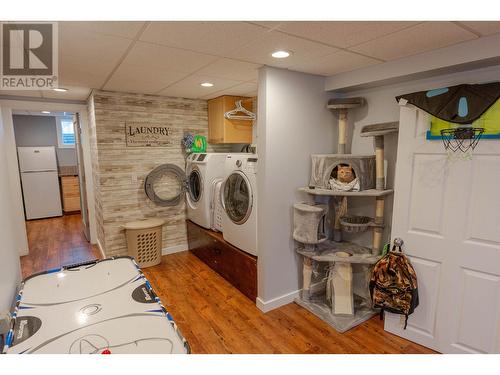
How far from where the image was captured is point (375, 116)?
2684 millimetres

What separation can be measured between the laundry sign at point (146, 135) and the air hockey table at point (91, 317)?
2061 millimetres

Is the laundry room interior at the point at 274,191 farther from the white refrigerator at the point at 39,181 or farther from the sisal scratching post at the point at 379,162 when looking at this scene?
the white refrigerator at the point at 39,181

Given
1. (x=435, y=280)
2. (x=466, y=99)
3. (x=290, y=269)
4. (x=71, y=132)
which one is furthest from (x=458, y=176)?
(x=71, y=132)

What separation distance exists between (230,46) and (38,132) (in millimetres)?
6349

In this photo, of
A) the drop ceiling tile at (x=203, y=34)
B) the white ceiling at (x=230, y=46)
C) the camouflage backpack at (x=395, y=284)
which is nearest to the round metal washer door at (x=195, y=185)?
the white ceiling at (x=230, y=46)

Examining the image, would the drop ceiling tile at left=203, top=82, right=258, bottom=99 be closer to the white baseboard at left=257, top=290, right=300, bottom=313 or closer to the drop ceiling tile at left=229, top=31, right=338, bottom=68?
the drop ceiling tile at left=229, top=31, right=338, bottom=68

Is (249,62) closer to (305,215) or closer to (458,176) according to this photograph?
(305,215)

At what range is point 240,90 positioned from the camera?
338 centimetres

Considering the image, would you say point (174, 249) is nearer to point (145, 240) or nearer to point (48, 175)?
point (145, 240)

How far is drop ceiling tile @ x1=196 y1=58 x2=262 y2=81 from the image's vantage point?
223cm

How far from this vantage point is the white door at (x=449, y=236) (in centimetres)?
A: 182

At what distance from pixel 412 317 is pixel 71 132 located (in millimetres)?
7482

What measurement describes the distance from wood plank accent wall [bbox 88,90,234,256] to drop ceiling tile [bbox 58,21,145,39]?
1.95 meters

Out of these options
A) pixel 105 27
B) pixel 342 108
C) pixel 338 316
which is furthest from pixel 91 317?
pixel 342 108
